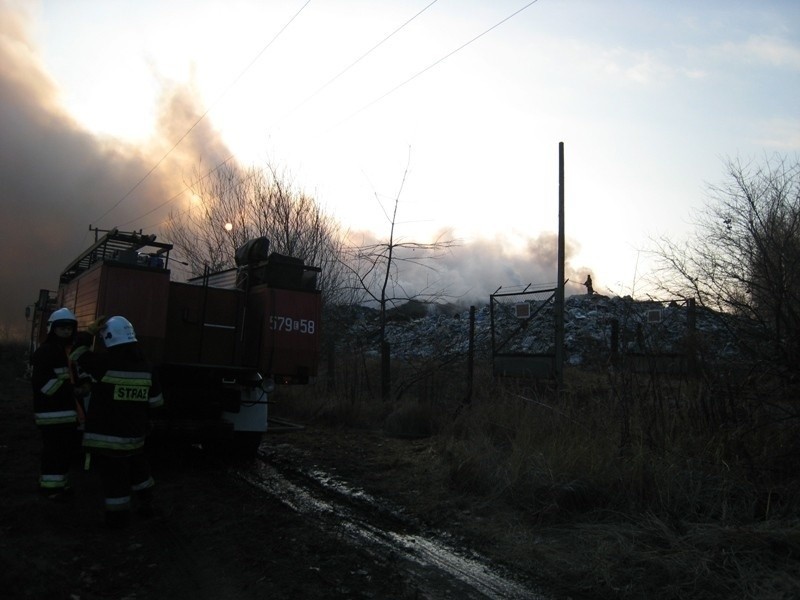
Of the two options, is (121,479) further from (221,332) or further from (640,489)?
(640,489)

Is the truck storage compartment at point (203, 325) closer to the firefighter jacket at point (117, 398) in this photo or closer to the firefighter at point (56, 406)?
the firefighter at point (56, 406)

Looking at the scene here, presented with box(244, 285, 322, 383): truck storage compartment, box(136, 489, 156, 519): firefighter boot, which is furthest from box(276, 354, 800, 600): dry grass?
box(136, 489, 156, 519): firefighter boot

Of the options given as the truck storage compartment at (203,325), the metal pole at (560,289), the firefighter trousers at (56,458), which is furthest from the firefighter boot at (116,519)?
the metal pole at (560,289)

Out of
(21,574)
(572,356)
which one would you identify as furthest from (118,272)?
(572,356)

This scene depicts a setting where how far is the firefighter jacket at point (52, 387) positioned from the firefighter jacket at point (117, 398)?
40 cm

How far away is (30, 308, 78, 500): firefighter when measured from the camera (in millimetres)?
5875

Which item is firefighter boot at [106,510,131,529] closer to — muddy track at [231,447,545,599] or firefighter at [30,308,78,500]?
firefighter at [30,308,78,500]

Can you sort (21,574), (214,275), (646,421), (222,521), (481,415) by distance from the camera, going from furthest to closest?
(214,275)
(481,415)
(646,421)
(222,521)
(21,574)

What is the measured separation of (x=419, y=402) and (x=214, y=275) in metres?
4.28

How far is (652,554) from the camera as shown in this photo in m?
4.50

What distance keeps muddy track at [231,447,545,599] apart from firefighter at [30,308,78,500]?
202cm

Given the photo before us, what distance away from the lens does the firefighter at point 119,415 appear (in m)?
5.41

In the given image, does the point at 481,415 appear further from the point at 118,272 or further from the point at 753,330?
the point at 118,272

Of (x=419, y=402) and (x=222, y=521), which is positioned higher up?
(x=419, y=402)
